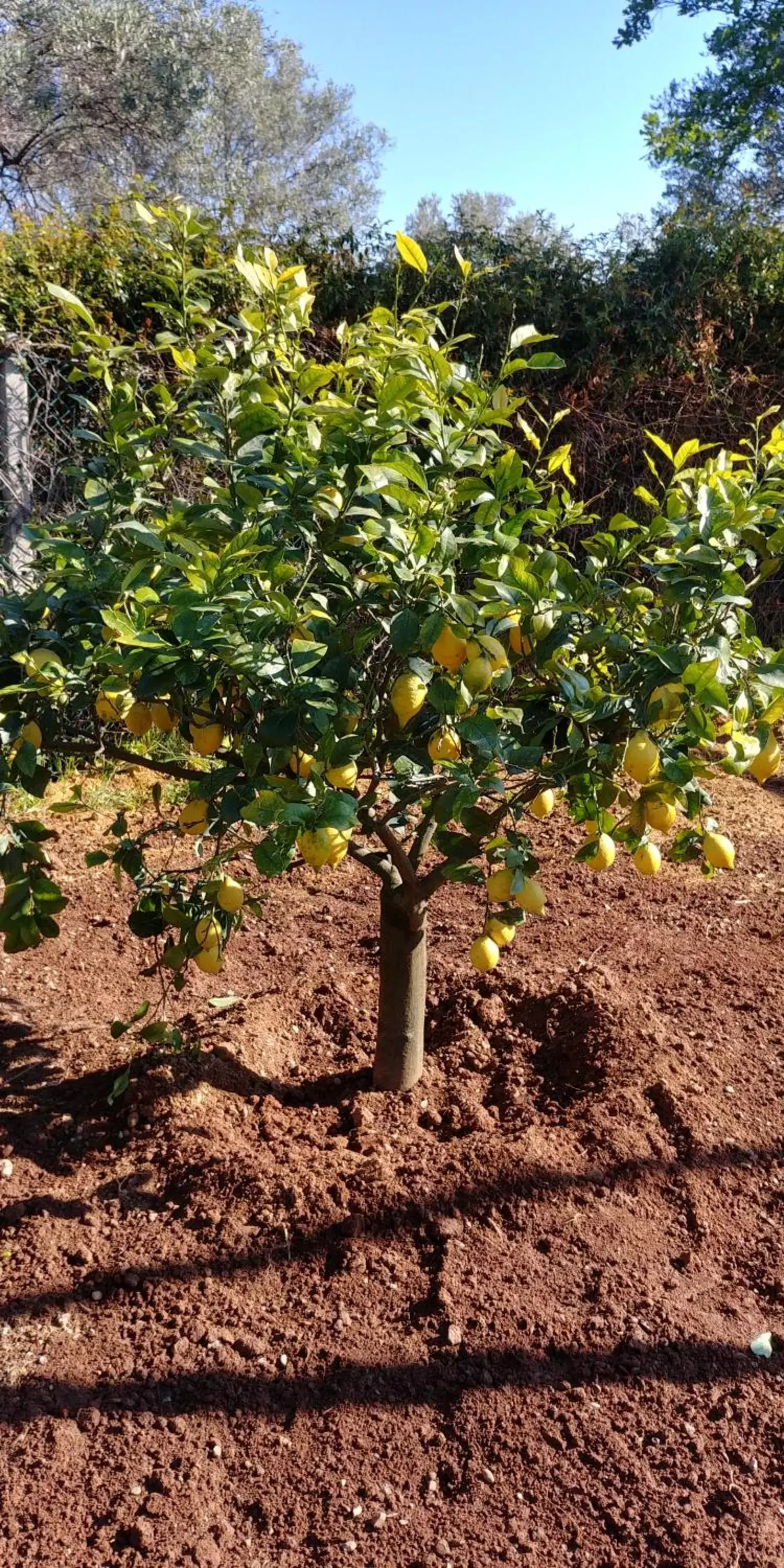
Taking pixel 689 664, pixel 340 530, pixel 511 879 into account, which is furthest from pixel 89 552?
pixel 689 664

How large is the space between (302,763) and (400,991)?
934 millimetres

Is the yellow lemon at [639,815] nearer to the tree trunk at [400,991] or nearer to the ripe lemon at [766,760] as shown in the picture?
the ripe lemon at [766,760]

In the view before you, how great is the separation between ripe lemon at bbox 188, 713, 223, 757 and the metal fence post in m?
3.56

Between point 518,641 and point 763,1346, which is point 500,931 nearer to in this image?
point 518,641

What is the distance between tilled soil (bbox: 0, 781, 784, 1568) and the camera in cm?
153

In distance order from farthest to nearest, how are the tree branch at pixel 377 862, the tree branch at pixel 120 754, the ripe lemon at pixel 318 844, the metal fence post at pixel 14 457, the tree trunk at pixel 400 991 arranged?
the metal fence post at pixel 14 457 < the tree trunk at pixel 400 991 < the tree branch at pixel 377 862 < the tree branch at pixel 120 754 < the ripe lemon at pixel 318 844

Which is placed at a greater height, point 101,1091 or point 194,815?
point 194,815

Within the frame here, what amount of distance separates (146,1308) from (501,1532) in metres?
0.71

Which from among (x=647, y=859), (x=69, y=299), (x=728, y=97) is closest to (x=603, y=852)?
(x=647, y=859)

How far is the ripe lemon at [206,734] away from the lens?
1.58 m

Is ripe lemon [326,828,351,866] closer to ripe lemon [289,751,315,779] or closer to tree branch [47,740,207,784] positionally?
ripe lemon [289,751,315,779]

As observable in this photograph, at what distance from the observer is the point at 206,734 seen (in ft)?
5.21

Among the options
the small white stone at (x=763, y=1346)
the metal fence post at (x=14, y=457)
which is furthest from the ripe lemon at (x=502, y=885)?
the metal fence post at (x=14, y=457)

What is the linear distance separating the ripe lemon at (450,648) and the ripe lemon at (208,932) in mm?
843
